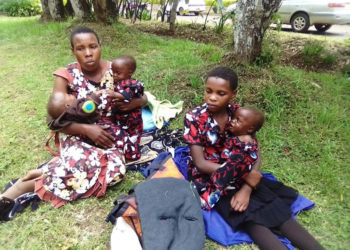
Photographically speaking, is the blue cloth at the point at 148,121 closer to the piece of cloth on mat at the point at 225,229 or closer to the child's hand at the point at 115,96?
the child's hand at the point at 115,96

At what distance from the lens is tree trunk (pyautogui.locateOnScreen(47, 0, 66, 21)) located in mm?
8367

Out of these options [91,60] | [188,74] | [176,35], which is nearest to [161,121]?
[188,74]

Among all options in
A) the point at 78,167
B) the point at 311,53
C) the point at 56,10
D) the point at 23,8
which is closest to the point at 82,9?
the point at 56,10

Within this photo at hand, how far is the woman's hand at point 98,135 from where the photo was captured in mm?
2332

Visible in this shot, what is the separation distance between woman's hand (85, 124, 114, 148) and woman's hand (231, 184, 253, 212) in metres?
1.10

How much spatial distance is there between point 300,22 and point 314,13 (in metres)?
0.44

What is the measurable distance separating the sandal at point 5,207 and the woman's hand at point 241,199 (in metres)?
1.56

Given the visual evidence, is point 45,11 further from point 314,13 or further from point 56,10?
point 314,13

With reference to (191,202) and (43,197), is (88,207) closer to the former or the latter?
(43,197)

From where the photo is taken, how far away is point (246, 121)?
2041 millimetres

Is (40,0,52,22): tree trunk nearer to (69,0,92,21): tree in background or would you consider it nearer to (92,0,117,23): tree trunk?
(69,0,92,21): tree in background

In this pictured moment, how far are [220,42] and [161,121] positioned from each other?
3.61m

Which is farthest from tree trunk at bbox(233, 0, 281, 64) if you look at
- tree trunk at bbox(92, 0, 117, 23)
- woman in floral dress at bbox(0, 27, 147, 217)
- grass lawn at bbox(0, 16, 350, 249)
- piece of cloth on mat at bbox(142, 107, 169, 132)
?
tree trunk at bbox(92, 0, 117, 23)

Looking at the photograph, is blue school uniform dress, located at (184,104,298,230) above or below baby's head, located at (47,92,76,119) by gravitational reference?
below
